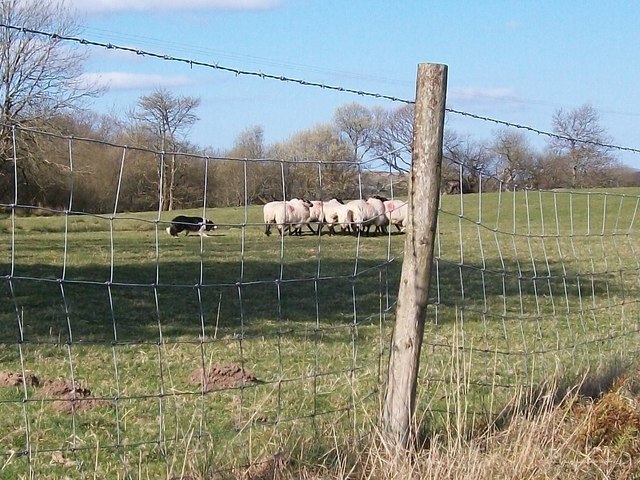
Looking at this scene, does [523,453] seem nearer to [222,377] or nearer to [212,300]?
[222,377]

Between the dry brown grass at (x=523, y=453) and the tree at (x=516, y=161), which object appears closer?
the dry brown grass at (x=523, y=453)

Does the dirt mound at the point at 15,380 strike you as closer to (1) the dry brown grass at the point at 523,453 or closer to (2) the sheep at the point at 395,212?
(2) the sheep at the point at 395,212

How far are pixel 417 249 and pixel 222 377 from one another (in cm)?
325

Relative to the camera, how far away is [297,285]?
52.1 feet

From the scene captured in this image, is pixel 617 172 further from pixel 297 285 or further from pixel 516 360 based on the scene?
pixel 297 285

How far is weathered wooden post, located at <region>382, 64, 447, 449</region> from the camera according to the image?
4.68 meters

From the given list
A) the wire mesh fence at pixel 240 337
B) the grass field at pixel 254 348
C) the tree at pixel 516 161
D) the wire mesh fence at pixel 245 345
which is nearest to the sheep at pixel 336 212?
the grass field at pixel 254 348

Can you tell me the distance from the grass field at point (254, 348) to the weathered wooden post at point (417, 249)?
259 mm

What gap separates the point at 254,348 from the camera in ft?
31.2

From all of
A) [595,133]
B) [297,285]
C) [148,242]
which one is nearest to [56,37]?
[595,133]

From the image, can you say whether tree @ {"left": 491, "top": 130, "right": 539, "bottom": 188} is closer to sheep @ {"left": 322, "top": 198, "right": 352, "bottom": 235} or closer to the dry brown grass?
the dry brown grass

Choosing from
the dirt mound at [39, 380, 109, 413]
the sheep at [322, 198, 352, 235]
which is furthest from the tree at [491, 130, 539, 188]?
the sheep at [322, 198, 352, 235]

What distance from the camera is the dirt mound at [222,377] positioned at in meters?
7.39

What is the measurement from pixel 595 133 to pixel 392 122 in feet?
12.4
